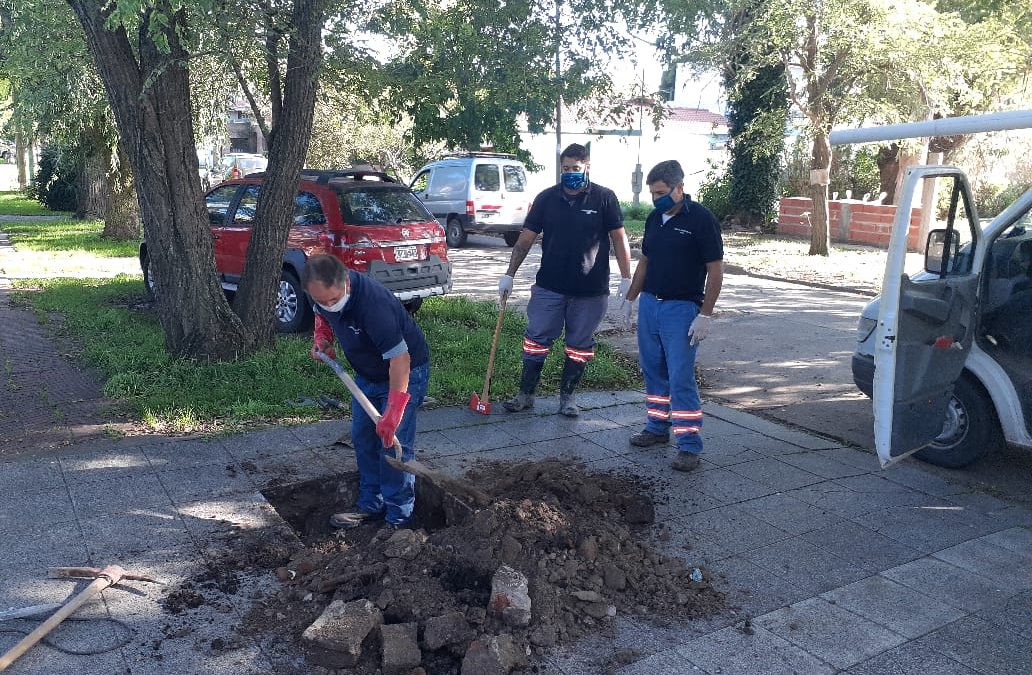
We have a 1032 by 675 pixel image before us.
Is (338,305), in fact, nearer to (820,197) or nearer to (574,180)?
(574,180)

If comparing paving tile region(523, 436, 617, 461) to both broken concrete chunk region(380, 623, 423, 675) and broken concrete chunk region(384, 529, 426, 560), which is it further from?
broken concrete chunk region(380, 623, 423, 675)

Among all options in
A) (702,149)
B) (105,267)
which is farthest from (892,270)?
(702,149)

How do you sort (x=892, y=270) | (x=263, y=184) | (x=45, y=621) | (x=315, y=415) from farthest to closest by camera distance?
(x=263, y=184)
(x=315, y=415)
(x=892, y=270)
(x=45, y=621)

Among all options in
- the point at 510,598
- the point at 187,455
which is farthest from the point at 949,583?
the point at 187,455

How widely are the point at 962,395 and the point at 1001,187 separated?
64.0ft

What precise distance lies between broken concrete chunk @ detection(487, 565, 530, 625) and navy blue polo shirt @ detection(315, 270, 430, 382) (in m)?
1.22

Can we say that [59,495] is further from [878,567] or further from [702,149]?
[702,149]

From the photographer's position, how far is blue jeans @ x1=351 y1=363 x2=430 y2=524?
460cm

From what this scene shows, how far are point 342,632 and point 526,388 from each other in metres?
3.71

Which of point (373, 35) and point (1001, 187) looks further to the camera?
point (1001, 187)

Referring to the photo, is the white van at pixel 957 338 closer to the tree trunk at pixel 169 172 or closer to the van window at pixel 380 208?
the tree trunk at pixel 169 172

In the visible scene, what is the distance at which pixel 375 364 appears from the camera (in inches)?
176

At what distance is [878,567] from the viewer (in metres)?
4.33

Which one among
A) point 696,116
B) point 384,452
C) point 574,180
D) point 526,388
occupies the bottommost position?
point 526,388
